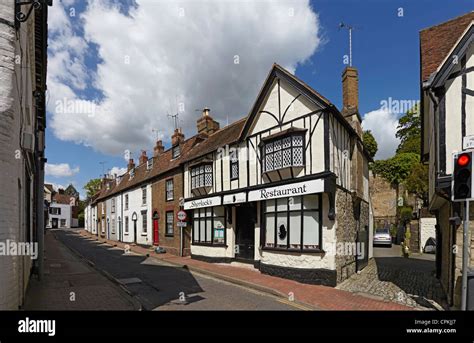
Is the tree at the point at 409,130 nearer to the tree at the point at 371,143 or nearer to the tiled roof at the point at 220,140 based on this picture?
the tree at the point at 371,143

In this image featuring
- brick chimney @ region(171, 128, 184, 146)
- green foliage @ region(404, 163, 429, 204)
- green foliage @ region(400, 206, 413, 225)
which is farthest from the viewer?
green foliage @ region(400, 206, 413, 225)

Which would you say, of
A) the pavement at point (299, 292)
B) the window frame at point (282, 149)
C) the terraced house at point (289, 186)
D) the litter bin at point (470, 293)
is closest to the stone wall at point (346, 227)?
the terraced house at point (289, 186)

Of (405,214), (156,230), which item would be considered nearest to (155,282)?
(156,230)

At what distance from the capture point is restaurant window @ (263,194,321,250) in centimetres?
1083

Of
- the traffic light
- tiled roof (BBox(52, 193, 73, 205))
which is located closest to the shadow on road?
the traffic light

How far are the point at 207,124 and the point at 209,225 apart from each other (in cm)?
725

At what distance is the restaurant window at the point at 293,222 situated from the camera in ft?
35.5

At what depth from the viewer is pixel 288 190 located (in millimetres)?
11305

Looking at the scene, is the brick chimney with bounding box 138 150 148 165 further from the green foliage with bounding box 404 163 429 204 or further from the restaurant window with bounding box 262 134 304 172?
the green foliage with bounding box 404 163 429 204

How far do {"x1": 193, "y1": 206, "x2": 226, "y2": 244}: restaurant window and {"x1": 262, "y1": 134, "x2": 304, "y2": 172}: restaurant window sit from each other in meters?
4.38

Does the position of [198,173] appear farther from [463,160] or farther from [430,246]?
[430,246]

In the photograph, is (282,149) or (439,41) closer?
(439,41)

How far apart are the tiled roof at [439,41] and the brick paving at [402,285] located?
6.57 meters
